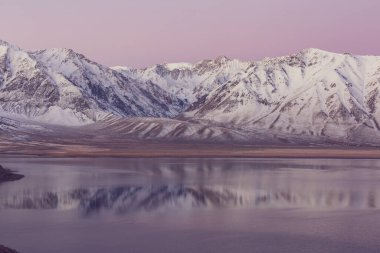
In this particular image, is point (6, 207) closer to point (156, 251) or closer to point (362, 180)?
point (156, 251)

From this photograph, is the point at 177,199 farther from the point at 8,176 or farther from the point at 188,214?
the point at 8,176

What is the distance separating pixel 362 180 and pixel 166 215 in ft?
166

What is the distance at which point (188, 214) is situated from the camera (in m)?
64.1

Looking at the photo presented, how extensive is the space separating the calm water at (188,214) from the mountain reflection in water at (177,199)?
0.11m

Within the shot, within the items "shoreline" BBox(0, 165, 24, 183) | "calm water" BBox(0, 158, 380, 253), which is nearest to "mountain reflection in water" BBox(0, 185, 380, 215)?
"calm water" BBox(0, 158, 380, 253)

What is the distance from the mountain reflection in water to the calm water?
0.11 meters

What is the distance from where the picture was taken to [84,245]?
47750mm

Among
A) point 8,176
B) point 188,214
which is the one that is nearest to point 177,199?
point 188,214

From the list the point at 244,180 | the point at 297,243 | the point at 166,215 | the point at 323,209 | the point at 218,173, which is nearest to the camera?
the point at 297,243

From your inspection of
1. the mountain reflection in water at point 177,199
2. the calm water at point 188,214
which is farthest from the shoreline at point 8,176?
the mountain reflection in water at point 177,199

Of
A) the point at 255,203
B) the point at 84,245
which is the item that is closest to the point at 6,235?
the point at 84,245

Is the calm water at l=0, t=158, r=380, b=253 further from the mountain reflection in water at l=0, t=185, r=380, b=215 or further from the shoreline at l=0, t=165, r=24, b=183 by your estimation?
the shoreline at l=0, t=165, r=24, b=183

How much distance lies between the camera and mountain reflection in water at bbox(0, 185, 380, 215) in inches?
2746

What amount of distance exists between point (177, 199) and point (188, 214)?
12.5 meters
